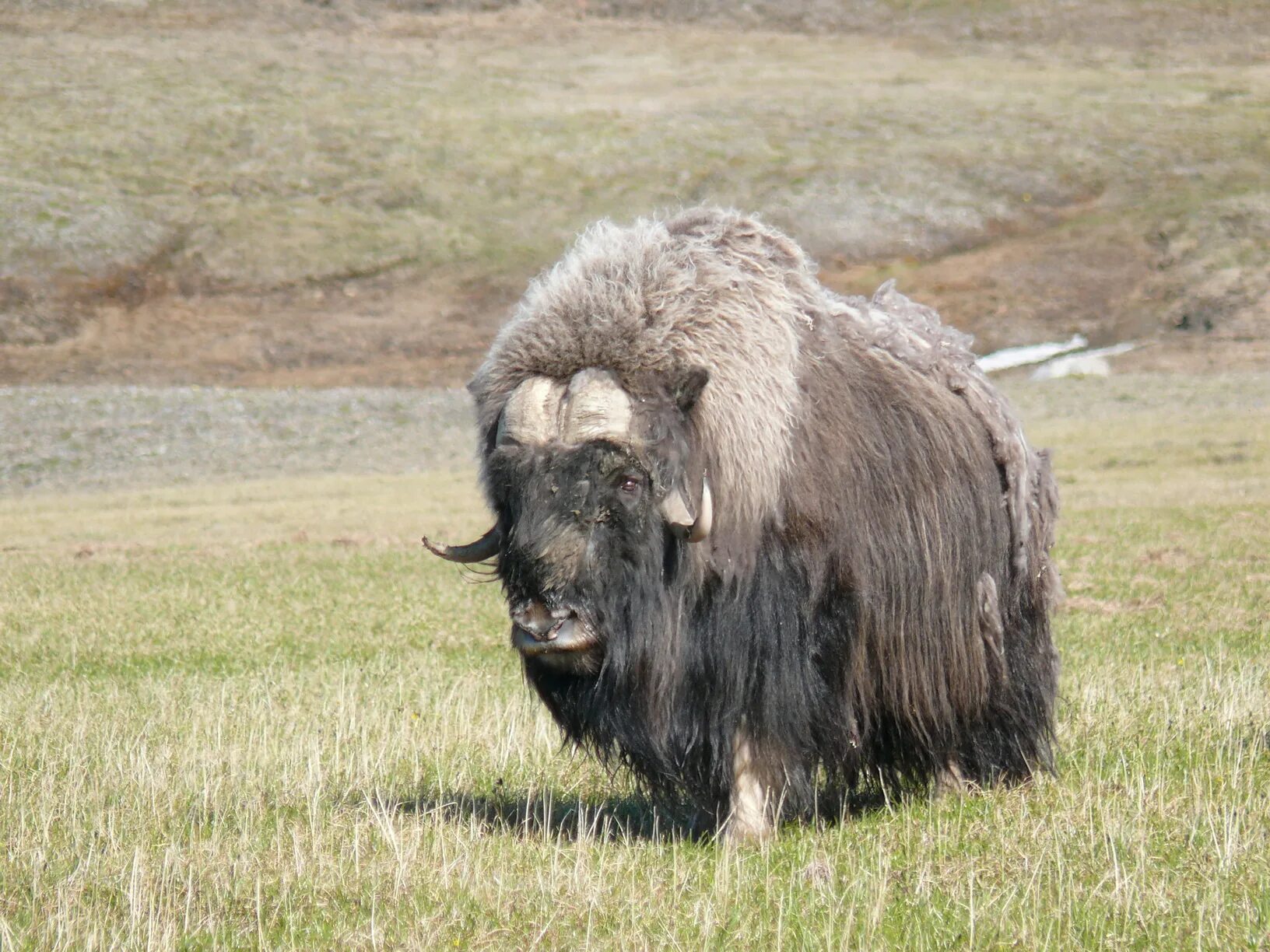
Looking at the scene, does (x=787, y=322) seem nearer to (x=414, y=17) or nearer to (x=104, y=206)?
(x=104, y=206)

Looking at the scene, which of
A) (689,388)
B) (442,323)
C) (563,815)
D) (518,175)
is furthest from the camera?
(518,175)

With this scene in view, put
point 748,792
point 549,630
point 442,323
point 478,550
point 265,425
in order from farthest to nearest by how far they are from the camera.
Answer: point 442,323 < point 265,425 < point 478,550 < point 748,792 < point 549,630

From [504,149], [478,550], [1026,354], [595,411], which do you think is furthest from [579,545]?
[504,149]

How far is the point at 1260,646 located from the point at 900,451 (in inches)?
201

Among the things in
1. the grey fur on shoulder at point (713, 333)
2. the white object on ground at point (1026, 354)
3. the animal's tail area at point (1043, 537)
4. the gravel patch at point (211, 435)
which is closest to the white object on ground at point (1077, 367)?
the white object on ground at point (1026, 354)

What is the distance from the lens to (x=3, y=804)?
20.4ft

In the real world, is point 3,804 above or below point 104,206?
above

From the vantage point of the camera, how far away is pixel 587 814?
255 inches

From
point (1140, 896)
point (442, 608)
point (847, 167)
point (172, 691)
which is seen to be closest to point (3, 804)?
point (172, 691)

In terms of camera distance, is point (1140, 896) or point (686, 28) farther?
point (686, 28)

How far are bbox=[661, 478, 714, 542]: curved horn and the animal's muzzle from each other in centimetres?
48

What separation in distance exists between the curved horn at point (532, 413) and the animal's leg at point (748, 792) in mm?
1380

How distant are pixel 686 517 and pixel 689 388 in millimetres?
490

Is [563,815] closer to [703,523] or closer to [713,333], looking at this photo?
[703,523]
